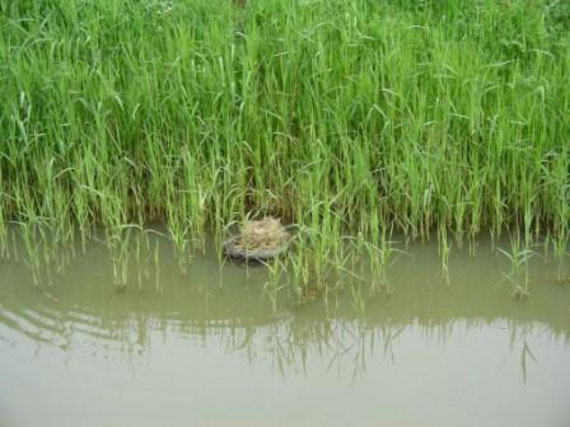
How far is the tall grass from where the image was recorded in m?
4.80

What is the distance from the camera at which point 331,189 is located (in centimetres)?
500

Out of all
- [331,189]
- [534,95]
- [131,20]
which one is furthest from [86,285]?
[534,95]

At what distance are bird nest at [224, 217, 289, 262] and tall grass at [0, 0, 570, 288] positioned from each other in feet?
0.45

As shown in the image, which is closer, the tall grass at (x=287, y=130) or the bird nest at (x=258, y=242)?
the bird nest at (x=258, y=242)

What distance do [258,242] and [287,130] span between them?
750mm

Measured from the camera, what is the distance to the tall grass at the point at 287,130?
4.80 meters

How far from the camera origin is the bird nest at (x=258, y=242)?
457cm

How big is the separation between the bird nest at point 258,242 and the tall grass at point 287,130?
0.14 meters

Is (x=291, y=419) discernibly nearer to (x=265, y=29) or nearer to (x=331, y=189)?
(x=331, y=189)

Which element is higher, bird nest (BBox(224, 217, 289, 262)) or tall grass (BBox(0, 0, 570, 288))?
tall grass (BBox(0, 0, 570, 288))

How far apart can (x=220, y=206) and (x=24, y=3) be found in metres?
1.94

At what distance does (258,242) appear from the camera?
4.60 meters

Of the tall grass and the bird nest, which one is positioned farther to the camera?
the tall grass

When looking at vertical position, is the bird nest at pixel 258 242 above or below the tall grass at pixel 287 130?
below
